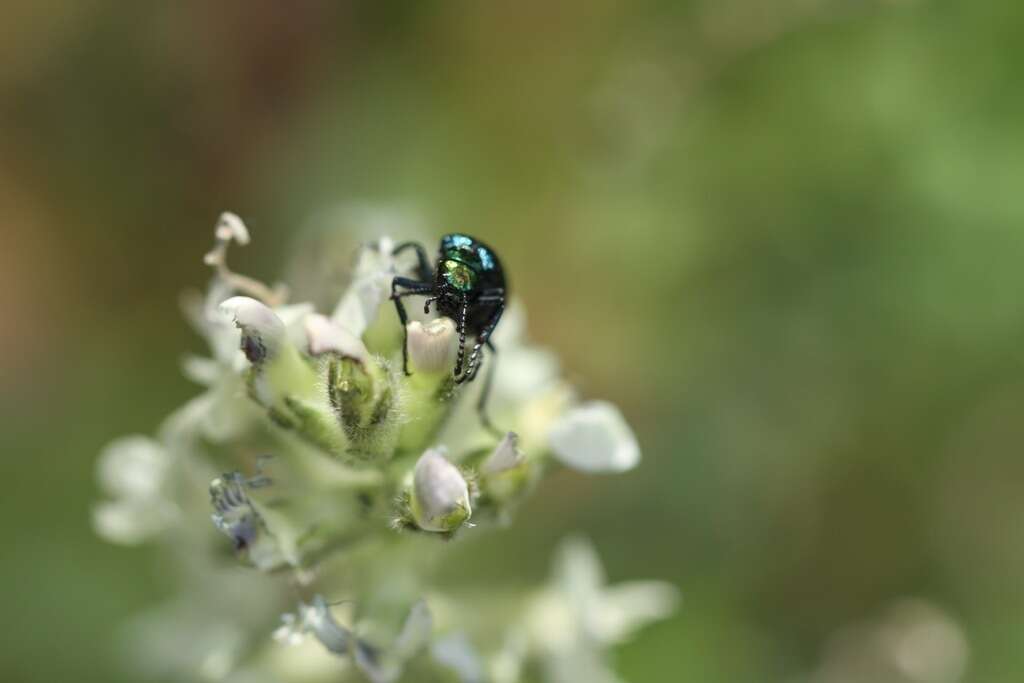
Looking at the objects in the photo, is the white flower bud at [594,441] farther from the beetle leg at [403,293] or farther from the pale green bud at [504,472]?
the beetle leg at [403,293]

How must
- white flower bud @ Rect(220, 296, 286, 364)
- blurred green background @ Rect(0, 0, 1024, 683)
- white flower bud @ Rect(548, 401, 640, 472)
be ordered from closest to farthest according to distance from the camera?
white flower bud @ Rect(220, 296, 286, 364)
white flower bud @ Rect(548, 401, 640, 472)
blurred green background @ Rect(0, 0, 1024, 683)

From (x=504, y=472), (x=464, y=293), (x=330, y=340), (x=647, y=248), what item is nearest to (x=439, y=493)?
(x=504, y=472)

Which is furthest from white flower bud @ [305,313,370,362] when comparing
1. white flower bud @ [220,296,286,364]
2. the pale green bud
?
the pale green bud

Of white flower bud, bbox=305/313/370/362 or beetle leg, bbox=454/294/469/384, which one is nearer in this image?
white flower bud, bbox=305/313/370/362

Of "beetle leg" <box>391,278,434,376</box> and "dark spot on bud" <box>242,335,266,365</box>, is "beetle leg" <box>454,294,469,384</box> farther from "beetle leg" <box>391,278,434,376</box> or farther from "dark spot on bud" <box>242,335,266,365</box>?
"dark spot on bud" <box>242,335,266,365</box>

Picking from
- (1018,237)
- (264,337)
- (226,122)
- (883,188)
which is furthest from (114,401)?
(1018,237)

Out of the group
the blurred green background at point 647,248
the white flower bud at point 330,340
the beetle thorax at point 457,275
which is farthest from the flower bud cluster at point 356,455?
the blurred green background at point 647,248

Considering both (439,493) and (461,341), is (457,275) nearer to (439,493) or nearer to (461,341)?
(461,341)
